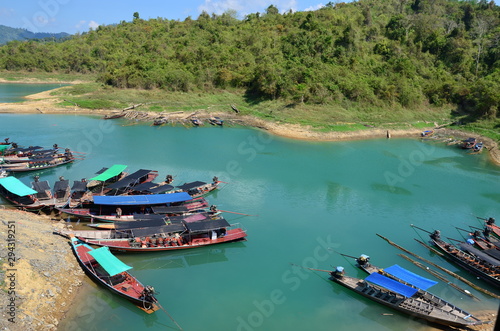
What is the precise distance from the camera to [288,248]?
2302cm

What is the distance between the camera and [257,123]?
5666 centimetres

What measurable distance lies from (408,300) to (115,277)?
1486 centimetres

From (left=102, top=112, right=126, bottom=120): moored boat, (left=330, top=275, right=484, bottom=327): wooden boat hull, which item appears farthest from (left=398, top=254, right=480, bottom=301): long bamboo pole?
(left=102, top=112, right=126, bottom=120): moored boat

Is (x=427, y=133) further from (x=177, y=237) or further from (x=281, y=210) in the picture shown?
(x=177, y=237)

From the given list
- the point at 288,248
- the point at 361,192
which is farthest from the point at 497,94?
the point at 288,248

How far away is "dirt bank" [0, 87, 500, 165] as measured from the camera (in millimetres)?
51125

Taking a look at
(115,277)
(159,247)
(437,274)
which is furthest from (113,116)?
(437,274)

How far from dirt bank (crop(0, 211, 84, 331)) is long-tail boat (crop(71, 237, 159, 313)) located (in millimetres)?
664

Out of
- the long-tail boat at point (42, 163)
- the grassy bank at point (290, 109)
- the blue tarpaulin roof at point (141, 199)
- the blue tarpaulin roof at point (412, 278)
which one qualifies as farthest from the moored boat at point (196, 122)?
the blue tarpaulin roof at point (412, 278)

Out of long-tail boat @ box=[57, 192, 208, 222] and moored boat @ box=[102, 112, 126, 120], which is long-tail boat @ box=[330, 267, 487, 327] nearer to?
long-tail boat @ box=[57, 192, 208, 222]

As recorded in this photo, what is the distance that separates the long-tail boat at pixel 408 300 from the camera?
54.8 ft

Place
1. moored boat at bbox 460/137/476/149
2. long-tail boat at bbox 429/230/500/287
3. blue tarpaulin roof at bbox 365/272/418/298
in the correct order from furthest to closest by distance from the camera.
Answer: moored boat at bbox 460/137/476/149 → long-tail boat at bbox 429/230/500/287 → blue tarpaulin roof at bbox 365/272/418/298

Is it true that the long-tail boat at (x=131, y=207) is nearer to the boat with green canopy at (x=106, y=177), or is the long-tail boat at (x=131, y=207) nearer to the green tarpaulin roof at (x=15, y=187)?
the green tarpaulin roof at (x=15, y=187)

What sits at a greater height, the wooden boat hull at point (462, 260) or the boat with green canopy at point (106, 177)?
the boat with green canopy at point (106, 177)
